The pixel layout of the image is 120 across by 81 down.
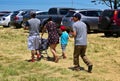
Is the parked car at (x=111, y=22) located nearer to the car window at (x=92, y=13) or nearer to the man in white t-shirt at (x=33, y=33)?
the car window at (x=92, y=13)

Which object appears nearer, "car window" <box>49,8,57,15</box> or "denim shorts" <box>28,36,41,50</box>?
"denim shorts" <box>28,36,41,50</box>

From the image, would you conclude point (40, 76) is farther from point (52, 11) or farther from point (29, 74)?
point (52, 11)

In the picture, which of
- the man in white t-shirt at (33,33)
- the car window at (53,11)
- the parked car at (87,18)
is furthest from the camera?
the car window at (53,11)

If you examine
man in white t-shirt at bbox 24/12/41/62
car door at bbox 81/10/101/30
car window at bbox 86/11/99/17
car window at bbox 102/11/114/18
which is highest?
man in white t-shirt at bbox 24/12/41/62

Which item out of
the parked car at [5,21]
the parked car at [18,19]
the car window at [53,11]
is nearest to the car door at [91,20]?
the car window at [53,11]

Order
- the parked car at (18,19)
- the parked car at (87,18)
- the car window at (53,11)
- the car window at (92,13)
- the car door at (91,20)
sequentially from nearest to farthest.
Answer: the parked car at (87,18)
the car door at (91,20)
the car window at (92,13)
the car window at (53,11)
the parked car at (18,19)

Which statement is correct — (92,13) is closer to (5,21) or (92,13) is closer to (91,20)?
(91,20)

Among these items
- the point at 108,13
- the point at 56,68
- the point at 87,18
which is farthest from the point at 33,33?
the point at 87,18

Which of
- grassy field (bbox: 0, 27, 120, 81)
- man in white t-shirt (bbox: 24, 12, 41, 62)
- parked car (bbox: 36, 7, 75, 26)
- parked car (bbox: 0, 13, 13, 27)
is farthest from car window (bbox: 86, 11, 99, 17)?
man in white t-shirt (bbox: 24, 12, 41, 62)

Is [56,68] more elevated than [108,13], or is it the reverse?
[108,13]

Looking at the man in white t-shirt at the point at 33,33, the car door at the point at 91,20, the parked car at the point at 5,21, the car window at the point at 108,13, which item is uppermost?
the man in white t-shirt at the point at 33,33

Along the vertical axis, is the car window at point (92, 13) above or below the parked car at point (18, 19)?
above

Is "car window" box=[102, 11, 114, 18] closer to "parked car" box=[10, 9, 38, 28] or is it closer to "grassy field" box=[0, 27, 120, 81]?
"grassy field" box=[0, 27, 120, 81]

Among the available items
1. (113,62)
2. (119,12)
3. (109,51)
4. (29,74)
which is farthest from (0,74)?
(119,12)
